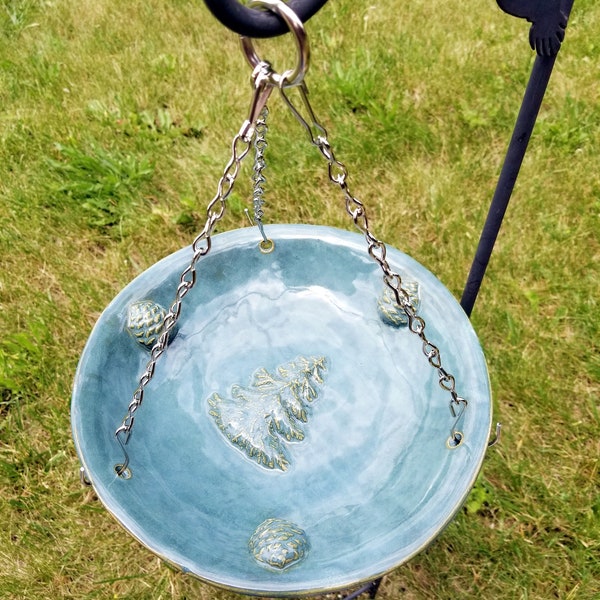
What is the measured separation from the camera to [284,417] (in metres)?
1.42

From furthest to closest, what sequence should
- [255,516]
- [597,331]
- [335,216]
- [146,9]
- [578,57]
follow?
[146,9], [578,57], [335,216], [597,331], [255,516]

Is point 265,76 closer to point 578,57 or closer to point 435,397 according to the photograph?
point 435,397

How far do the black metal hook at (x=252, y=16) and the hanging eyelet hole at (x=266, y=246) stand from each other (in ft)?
2.23

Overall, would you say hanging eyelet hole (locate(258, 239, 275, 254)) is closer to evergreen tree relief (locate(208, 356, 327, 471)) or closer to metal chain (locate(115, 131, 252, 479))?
evergreen tree relief (locate(208, 356, 327, 471))

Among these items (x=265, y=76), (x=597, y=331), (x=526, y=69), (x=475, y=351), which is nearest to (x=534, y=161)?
(x=526, y=69)

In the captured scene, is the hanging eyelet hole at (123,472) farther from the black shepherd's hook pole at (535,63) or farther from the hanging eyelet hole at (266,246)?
the black shepherd's hook pole at (535,63)

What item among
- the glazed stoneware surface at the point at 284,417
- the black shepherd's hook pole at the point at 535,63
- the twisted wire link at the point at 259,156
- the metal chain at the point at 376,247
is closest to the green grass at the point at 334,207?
the glazed stoneware surface at the point at 284,417

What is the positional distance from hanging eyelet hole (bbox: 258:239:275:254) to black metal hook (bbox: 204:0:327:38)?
678 mm

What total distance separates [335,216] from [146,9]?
201 cm

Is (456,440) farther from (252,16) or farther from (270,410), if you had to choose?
(252,16)

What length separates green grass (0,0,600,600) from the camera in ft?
6.52

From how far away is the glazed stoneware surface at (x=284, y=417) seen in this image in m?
1.16

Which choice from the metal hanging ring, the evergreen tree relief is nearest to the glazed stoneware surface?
the evergreen tree relief

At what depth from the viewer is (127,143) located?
3.09 metres
